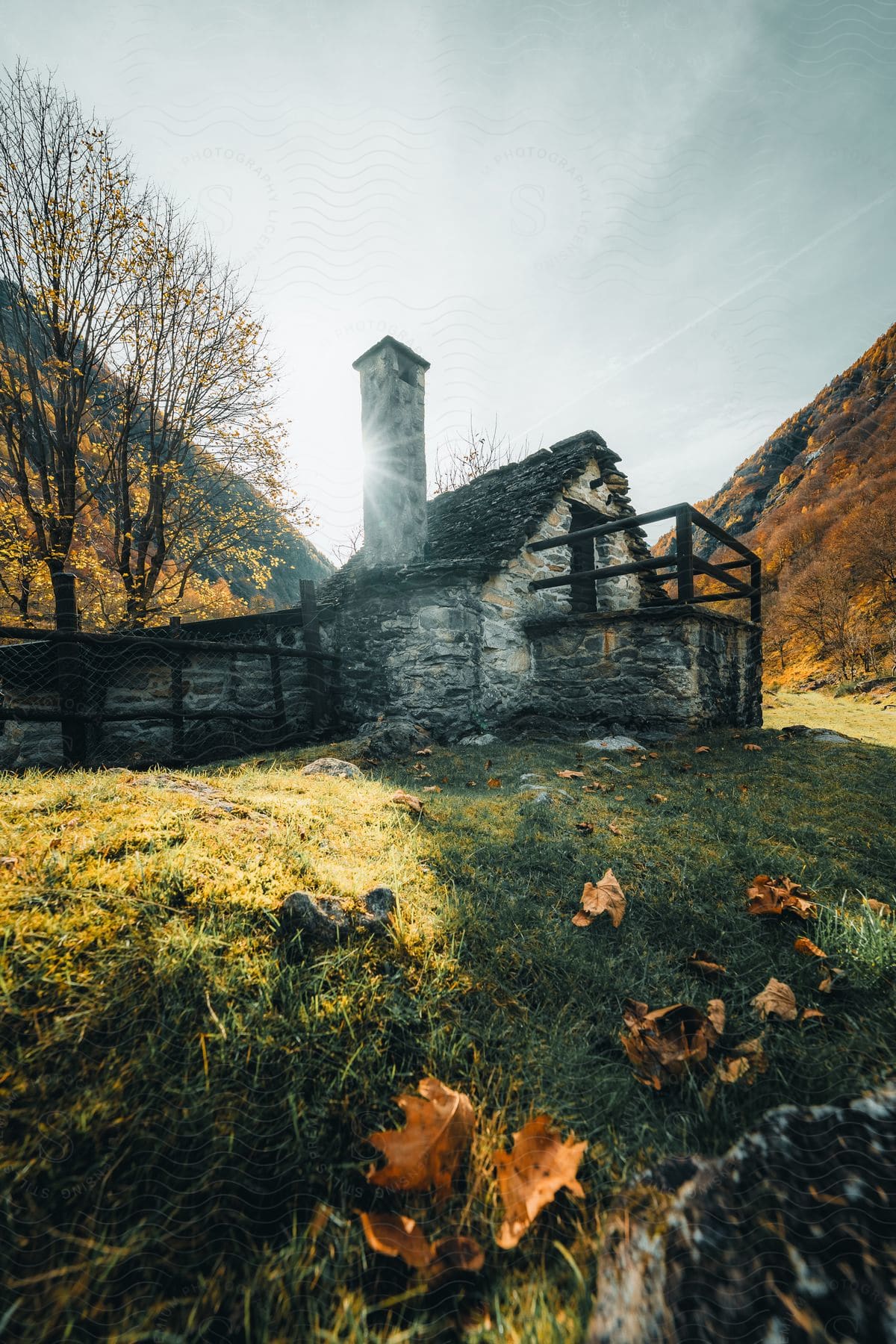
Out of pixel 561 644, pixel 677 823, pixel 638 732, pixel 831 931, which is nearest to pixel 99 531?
pixel 561 644

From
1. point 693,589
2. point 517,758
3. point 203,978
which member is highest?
point 693,589

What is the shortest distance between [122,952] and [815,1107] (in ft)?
5.34

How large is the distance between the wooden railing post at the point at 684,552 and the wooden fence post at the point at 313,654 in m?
5.00

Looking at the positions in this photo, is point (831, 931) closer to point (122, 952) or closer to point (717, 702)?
point (122, 952)

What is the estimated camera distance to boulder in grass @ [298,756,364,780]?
4.00m

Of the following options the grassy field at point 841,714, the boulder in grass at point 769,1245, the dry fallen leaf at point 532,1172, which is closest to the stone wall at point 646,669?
the grassy field at point 841,714

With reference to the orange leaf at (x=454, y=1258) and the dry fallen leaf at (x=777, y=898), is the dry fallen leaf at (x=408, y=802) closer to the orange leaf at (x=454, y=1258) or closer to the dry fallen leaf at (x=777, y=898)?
the dry fallen leaf at (x=777, y=898)

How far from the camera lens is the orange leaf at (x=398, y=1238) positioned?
2.56 ft

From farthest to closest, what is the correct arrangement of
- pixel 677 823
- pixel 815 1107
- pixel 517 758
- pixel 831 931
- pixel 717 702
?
pixel 717 702 → pixel 517 758 → pixel 677 823 → pixel 831 931 → pixel 815 1107

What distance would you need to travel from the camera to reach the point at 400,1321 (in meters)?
0.72

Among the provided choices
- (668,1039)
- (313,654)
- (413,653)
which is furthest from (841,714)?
(668,1039)

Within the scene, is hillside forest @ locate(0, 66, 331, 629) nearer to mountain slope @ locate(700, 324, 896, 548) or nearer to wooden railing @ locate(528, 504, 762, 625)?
wooden railing @ locate(528, 504, 762, 625)

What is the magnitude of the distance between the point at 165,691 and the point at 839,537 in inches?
1303

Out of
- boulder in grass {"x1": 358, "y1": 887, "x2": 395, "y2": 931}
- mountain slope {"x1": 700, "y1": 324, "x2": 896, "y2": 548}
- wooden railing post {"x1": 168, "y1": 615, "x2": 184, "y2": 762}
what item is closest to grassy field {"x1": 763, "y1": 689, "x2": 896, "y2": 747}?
boulder in grass {"x1": 358, "y1": 887, "x2": 395, "y2": 931}
